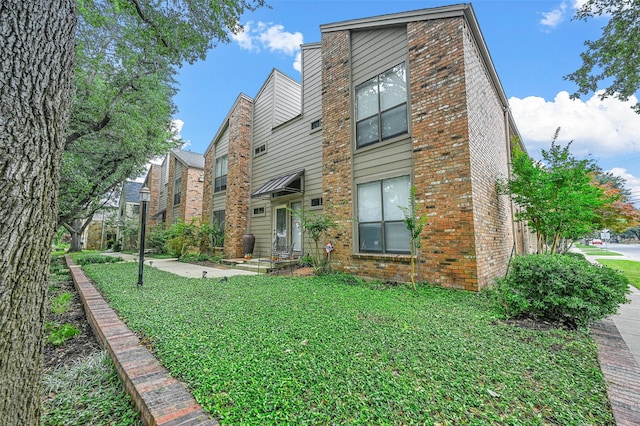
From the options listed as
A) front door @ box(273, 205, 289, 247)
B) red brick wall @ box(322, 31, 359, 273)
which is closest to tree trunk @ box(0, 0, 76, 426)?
red brick wall @ box(322, 31, 359, 273)

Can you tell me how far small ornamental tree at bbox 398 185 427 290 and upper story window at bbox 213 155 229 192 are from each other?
401 inches

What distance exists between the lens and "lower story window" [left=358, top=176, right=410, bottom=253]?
650 cm

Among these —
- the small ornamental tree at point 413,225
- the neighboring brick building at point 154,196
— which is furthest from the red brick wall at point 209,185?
the small ornamental tree at point 413,225

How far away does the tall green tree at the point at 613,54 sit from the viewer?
743cm

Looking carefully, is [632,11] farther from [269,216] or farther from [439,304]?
[269,216]

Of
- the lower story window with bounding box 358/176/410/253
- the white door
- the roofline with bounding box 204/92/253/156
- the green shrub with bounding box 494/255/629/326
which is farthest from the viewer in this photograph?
the roofline with bounding box 204/92/253/156

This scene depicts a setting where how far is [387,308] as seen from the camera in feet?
14.0

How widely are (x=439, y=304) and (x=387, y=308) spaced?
987mm

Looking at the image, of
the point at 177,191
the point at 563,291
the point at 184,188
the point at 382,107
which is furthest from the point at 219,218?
the point at 563,291

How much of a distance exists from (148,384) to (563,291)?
503cm

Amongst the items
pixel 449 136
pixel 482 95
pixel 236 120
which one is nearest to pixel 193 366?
pixel 449 136

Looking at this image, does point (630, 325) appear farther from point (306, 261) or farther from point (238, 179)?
point (238, 179)

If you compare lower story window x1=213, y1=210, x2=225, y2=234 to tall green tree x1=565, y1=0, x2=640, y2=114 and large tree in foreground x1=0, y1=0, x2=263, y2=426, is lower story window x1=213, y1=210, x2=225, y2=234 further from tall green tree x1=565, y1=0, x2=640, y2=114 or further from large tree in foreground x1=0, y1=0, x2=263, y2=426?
tall green tree x1=565, y1=0, x2=640, y2=114

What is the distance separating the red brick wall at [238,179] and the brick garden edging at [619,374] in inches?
421
